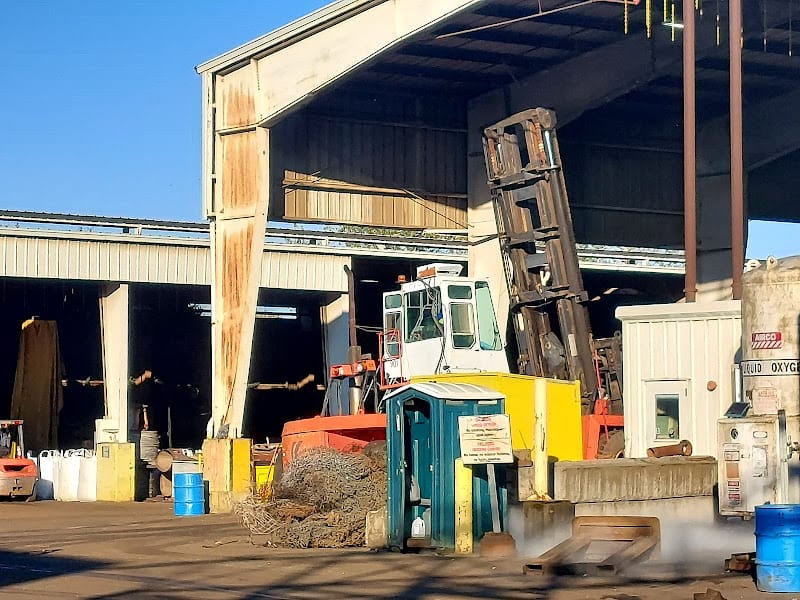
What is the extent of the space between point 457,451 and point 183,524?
33.6ft

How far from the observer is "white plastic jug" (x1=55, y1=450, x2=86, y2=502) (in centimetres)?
3578

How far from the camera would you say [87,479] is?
116 feet

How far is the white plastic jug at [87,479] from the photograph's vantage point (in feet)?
116

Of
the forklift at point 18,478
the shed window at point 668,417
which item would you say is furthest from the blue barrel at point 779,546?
the forklift at point 18,478

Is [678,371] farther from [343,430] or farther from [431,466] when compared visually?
[343,430]

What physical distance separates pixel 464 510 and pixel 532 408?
5058 mm

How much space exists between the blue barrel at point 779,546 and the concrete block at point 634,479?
450cm

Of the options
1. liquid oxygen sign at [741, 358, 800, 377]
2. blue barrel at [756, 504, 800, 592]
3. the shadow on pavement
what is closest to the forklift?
the shadow on pavement

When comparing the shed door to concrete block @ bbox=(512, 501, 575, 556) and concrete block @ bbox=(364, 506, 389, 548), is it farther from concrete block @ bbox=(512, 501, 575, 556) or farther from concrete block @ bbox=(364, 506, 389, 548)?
concrete block @ bbox=(364, 506, 389, 548)

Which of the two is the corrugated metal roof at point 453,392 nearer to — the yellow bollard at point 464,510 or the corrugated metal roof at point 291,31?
the yellow bollard at point 464,510

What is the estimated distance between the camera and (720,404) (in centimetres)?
2017

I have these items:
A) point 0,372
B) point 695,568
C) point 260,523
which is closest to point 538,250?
point 260,523

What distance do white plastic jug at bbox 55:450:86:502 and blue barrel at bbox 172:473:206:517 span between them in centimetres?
815

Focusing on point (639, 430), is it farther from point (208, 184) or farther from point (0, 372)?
point (0, 372)
